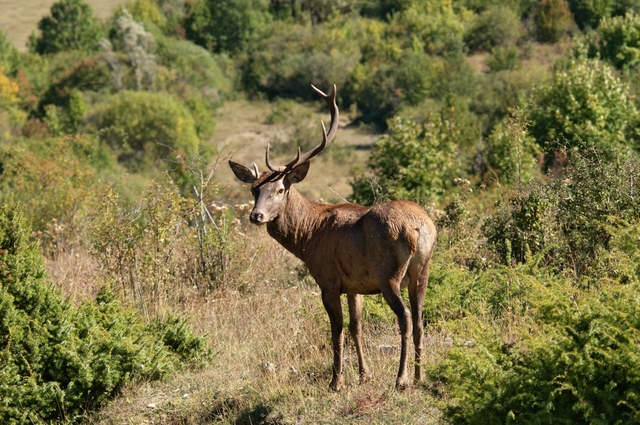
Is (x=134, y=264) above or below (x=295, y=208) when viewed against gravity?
below

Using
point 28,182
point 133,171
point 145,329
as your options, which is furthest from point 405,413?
point 133,171

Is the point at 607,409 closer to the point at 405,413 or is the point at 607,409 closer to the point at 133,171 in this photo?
the point at 405,413

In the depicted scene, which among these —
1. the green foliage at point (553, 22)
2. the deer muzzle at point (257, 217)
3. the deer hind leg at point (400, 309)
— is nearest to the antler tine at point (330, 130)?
the deer muzzle at point (257, 217)

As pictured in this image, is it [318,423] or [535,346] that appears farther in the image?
[318,423]

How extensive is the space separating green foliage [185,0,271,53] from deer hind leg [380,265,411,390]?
9527 cm

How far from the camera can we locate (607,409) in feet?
22.2

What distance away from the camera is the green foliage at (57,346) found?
403 inches

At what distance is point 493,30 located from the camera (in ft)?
290

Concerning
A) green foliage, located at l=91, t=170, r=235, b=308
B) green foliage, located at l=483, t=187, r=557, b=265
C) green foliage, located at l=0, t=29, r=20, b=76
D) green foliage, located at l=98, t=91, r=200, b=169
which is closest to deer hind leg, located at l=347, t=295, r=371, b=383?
green foliage, located at l=483, t=187, r=557, b=265

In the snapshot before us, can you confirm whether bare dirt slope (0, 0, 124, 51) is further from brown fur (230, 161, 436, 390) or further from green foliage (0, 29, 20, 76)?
brown fur (230, 161, 436, 390)

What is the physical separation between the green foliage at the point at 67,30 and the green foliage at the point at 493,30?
41.6 meters

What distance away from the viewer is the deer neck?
31.5ft

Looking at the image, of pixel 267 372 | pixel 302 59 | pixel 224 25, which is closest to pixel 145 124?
pixel 302 59

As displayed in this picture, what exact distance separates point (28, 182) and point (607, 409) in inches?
900
